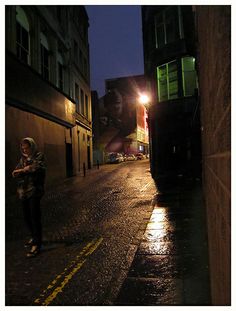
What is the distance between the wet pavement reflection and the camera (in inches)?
127

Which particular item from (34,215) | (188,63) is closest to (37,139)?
(188,63)

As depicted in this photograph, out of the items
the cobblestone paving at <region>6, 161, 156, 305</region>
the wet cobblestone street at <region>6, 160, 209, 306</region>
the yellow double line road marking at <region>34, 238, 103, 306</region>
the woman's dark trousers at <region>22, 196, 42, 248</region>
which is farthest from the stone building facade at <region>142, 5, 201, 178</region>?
the woman's dark trousers at <region>22, 196, 42, 248</region>

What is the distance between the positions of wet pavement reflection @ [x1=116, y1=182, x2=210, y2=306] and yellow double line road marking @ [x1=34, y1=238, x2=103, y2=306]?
2.53 feet

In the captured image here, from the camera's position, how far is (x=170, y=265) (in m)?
4.18

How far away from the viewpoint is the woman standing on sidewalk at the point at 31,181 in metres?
4.70

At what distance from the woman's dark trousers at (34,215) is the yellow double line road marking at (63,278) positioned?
79 centimetres

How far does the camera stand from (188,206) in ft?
27.9

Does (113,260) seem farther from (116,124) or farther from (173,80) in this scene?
(116,124)

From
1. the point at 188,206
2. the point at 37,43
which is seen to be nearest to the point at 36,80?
the point at 37,43

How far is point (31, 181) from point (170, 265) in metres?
2.54

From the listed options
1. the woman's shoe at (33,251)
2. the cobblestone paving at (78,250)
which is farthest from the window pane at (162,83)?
the woman's shoe at (33,251)

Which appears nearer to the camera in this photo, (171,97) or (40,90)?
(40,90)

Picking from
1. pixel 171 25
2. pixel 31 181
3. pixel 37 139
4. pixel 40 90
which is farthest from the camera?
pixel 171 25

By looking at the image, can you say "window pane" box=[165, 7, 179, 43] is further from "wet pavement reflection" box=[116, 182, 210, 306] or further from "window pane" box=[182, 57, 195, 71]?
"wet pavement reflection" box=[116, 182, 210, 306]
